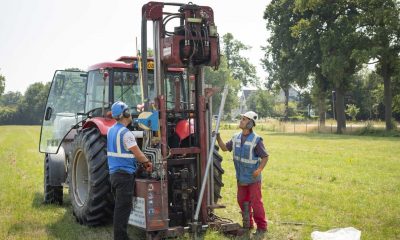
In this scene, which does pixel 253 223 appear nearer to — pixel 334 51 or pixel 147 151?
pixel 147 151

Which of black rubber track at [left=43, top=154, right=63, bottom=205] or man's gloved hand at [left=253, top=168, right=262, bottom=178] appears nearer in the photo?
man's gloved hand at [left=253, top=168, right=262, bottom=178]

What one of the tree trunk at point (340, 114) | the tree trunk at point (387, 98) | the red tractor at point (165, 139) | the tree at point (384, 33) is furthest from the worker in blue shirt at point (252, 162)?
the tree trunk at point (340, 114)

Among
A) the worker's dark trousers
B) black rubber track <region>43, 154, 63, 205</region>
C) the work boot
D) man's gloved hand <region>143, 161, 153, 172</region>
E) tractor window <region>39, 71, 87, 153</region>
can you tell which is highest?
tractor window <region>39, 71, 87, 153</region>

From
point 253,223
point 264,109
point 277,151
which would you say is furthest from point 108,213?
point 264,109

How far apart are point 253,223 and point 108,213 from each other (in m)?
2.21

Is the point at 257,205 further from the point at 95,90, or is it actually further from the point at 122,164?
the point at 95,90

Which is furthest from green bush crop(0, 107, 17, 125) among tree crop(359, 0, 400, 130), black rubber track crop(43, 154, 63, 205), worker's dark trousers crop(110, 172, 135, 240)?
worker's dark trousers crop(110, 172, 135, 240)

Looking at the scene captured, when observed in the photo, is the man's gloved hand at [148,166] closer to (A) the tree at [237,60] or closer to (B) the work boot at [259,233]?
(B) the work boot at [259,233]

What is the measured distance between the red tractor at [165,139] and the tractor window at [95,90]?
17 cm

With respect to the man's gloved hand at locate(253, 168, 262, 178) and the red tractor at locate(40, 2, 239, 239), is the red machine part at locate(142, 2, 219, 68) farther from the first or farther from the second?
the man's gloved hand at locate(253, 168, 262, 178)

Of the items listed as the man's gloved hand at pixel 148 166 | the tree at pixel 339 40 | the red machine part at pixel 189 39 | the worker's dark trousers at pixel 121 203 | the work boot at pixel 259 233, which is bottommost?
the work boot at pixel 259 233

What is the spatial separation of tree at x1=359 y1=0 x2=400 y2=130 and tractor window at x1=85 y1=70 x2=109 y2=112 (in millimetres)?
29612

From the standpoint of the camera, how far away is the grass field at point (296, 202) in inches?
307

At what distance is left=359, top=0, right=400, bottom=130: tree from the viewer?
35656 mm
